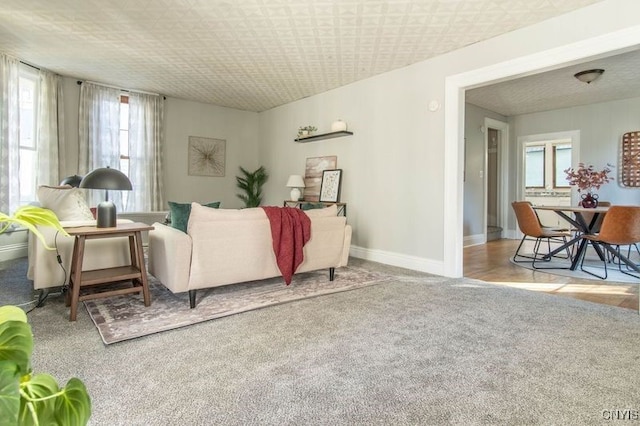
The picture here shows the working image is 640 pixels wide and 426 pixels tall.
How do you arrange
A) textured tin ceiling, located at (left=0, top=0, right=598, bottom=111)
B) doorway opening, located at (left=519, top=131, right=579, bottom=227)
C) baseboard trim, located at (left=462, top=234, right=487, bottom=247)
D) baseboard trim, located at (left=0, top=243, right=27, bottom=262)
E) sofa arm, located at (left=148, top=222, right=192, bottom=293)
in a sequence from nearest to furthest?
sofa arm, located at (left=148, top=222, right=192, bottom=293) → textured tin ceiling, located at (left=0, top=0, right=598, bottom=111) → baseboard trim, located at (left=0, top=243, right=27, bottom=262) → baseboard trim, located at (left=462, top=234, right=487, bottom=247) → doorway opening, located at (left=519, top=131, right=579, bottom=227)

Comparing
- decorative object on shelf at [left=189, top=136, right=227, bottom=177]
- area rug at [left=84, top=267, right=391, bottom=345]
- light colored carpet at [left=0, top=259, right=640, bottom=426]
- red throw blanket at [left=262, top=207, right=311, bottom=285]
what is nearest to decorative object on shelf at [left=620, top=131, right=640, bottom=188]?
light colored carpet at [left=0, top=259, right=640, bottom=426]

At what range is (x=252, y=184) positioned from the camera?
22.0ft

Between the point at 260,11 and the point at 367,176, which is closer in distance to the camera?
the point at 260,11

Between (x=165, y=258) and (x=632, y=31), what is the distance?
3848mm

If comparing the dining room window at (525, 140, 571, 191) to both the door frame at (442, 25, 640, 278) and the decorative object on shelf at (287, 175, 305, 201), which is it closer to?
the door frame at (442, 25, 640, 278)

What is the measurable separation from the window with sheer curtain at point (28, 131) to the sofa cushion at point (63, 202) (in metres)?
1.70

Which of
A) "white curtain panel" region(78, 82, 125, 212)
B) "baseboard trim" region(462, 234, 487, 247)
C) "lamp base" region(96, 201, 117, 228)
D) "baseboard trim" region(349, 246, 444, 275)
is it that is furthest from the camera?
"baseboard trim" region(462, 234, 487, 247)

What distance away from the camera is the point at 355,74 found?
451 cm

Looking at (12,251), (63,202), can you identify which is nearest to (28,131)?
(12,251)

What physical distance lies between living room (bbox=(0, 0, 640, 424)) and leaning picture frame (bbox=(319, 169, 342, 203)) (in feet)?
0.41

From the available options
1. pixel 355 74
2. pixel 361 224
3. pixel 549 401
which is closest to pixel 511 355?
pixel 549 401

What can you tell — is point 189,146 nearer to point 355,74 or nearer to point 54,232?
point 355,74

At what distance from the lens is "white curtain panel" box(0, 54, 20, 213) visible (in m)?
4.05

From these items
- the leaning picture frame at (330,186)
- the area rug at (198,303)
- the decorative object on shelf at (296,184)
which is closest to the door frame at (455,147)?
the area rug at (198,303)
